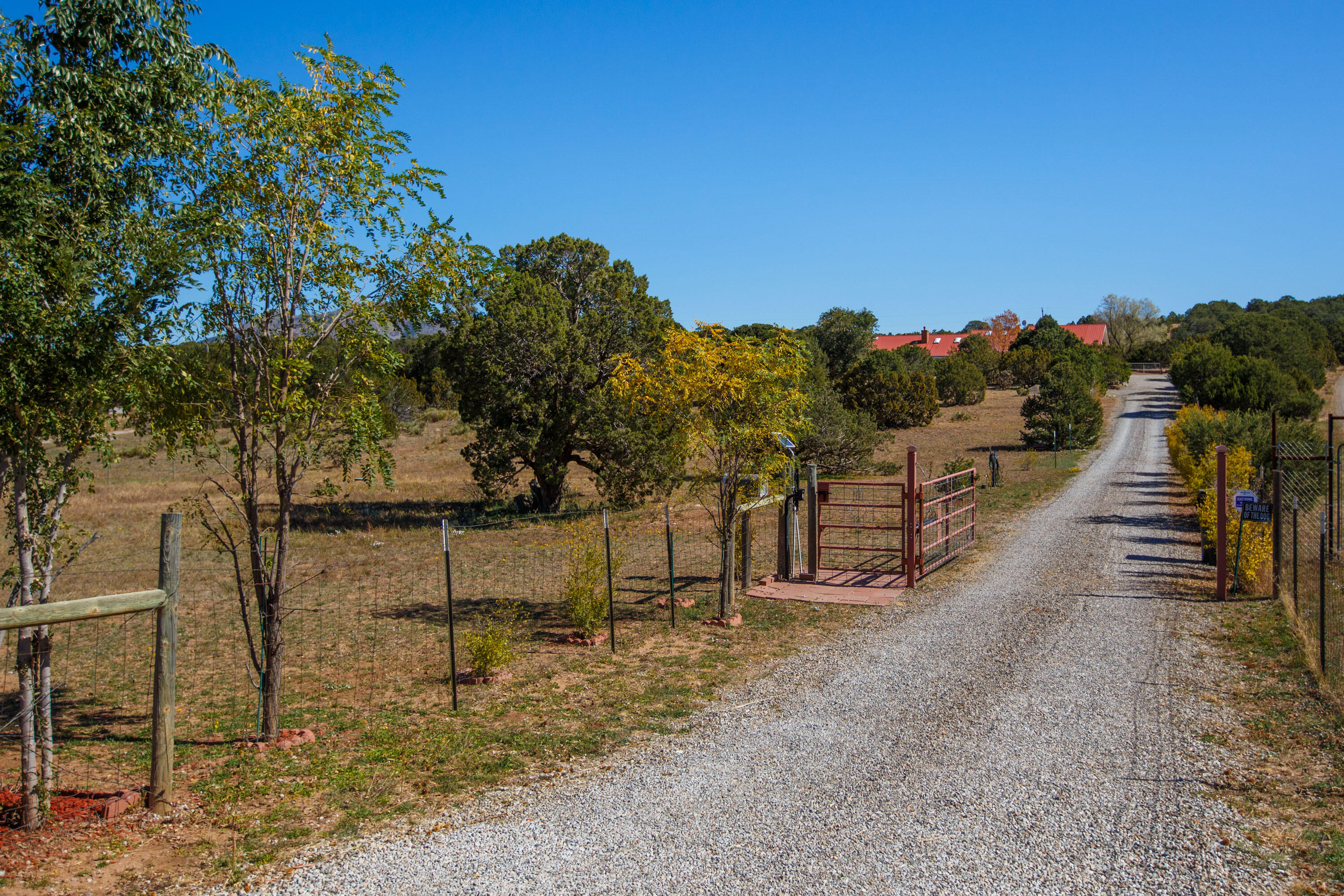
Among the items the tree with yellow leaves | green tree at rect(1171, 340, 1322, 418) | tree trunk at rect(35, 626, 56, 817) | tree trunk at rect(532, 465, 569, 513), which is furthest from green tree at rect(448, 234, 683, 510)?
green tree at rect(1171, 340, 1322, 418)

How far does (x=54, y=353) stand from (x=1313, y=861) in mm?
7928

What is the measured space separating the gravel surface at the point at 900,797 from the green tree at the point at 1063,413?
1209 inches

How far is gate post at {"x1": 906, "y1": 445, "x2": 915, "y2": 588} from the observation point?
12.5m

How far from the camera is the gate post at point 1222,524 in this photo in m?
12.0

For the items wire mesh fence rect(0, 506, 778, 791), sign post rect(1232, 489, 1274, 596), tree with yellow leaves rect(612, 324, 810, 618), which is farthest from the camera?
sign post rect(1232, 489, 1274, 596)

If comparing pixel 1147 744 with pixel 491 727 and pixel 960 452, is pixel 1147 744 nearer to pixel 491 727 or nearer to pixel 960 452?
pixel 491 727

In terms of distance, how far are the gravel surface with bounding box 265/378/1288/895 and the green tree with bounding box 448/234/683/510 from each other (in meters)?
12.4

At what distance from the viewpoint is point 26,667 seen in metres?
5.55

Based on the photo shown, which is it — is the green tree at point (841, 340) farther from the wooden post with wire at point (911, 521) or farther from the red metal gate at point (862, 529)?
the wooden post with wire at point (911, 521)

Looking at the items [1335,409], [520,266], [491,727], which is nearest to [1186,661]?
[491,727]

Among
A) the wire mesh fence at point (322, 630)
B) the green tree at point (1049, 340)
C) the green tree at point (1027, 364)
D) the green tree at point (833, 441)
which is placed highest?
the green tree at point (1049, 340)

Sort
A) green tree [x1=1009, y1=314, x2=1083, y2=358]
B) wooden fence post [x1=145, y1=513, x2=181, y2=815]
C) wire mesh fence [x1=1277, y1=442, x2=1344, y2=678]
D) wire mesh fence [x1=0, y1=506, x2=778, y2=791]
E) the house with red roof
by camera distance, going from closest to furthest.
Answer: wooden fence post [x1=145, y1=513, x2=181, y2=815] → wire mesh fence [x1=0, y1=506, x2=778, y2=791] → wire mesh fence [x1=1277, y1=442, x2=1344, y2=678] → green tree [x1=1009, y1=314, x2=1083, y2=358] → the house with red roof

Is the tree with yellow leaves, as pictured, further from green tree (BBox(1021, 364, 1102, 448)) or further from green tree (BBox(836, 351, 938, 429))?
green tree (BBox(836, 351, 938, 429))

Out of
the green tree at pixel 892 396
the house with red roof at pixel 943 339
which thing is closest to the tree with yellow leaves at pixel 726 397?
the green tree at pixel 892 396
